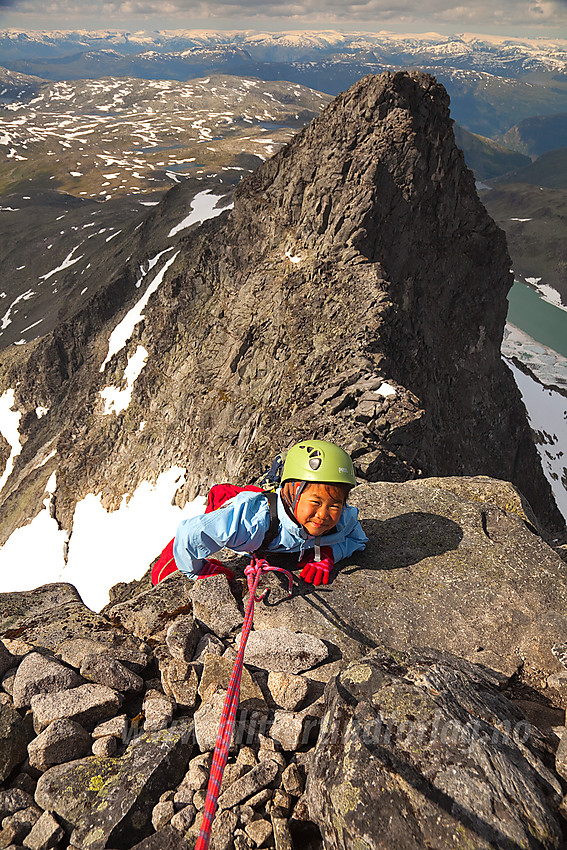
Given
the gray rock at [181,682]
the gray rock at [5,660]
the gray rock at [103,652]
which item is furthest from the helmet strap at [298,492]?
the gray rock at [5,660]

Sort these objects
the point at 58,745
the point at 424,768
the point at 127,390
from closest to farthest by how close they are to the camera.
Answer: the point at 424,768 < the point at 58,745 < the point at 127,390

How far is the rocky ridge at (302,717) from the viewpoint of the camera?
172 inches

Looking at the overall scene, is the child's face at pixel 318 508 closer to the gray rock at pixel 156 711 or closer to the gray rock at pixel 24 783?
the gray rock at pixel 156 711

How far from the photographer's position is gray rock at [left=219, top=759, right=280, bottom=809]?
4.69 meters

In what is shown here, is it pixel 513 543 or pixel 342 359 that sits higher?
pixel 513 543

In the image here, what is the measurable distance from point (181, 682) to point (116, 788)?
4.51ft

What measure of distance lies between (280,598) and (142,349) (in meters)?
54.9

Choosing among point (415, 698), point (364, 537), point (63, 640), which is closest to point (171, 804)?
point (415, 698)

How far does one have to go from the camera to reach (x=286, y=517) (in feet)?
26.4

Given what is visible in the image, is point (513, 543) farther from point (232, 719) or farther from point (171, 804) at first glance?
point (171, 804)

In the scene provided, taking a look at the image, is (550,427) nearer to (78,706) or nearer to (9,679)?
(78,706)

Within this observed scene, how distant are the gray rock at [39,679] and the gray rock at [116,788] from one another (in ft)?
3.30

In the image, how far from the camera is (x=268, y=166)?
46844mm

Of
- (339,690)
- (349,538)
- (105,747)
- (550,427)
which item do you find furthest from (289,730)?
(550,427)
